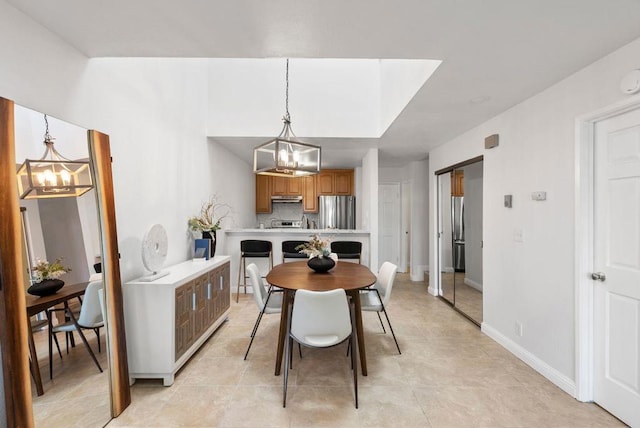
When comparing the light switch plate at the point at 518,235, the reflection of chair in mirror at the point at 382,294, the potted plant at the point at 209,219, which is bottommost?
the reflection of chair in mirror at the point at 382,294

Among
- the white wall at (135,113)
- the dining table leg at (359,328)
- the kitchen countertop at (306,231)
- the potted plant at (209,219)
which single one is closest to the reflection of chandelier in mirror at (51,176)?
the white wall at (135,113)

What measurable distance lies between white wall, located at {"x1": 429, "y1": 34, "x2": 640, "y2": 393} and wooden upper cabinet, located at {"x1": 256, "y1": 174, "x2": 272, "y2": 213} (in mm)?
4469

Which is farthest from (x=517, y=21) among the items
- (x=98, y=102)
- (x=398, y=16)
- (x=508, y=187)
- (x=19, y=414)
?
(x=19, y=414)

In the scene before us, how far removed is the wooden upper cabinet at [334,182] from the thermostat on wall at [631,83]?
4.92 metres

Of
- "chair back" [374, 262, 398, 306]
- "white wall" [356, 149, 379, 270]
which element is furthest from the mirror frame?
"white wall" [356, 149, 379, 270]

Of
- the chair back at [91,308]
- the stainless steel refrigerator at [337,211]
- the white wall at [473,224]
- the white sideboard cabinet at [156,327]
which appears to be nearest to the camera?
the chair back at [91,308]

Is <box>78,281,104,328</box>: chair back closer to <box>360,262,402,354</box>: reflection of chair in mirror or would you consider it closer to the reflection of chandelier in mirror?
the reflection of chandelier in mirror

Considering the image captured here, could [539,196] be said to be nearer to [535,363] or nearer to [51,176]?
→ [535,363]

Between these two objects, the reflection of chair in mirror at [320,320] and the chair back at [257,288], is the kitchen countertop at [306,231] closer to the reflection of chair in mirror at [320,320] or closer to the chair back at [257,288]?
the chair back at [257,288]

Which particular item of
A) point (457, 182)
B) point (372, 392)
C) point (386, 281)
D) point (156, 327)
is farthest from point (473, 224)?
point (156, 327)

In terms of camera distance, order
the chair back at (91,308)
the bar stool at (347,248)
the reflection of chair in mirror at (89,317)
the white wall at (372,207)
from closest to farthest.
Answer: the reflection of chair in mirror at (89,317) < the chair back at (91,308) < the bar stool at (347,248) < the white wall at (372,207)

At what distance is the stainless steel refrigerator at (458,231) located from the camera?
157 inches

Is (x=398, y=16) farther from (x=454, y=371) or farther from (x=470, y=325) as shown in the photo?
(x=470, y=325)

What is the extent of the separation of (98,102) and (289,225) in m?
4.78
